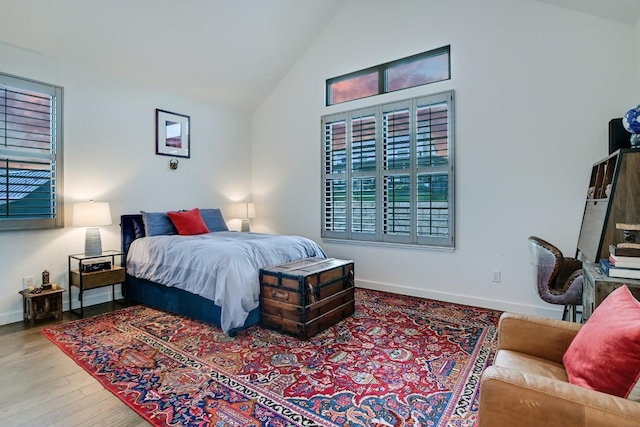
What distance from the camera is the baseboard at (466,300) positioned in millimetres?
3347

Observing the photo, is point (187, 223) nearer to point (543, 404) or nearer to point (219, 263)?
point (219, 263)

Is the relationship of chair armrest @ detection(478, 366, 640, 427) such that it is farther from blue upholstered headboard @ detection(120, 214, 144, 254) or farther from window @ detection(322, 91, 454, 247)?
blue upholstered headboard @ detection(120, 214, 144, 254)

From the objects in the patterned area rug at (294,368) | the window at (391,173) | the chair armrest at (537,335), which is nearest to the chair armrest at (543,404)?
the chair armrest at (537,335)

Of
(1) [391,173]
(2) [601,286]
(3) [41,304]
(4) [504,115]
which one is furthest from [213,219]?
(2) [601,286]

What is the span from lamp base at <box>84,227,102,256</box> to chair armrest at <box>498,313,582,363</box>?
150 inches

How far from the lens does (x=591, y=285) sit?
185cm

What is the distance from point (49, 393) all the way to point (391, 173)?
12.0ft

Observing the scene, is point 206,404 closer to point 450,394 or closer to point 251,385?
point 251,385

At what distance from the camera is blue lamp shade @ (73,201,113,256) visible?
3.53 meters

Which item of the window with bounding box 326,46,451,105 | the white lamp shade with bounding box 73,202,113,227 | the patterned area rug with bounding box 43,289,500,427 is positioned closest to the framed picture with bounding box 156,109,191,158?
the white lamp shade with bounding box 73,202,113,227

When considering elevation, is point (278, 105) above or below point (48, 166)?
above

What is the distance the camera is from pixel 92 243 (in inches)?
144

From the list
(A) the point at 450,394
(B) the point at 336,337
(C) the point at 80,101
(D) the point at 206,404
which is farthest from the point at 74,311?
(A) the point at 450,394

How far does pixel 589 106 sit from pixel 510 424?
315cm
